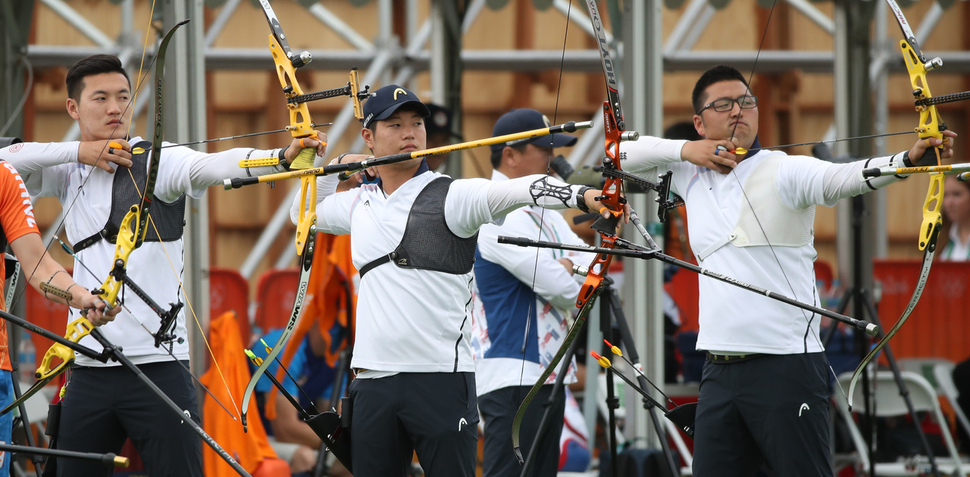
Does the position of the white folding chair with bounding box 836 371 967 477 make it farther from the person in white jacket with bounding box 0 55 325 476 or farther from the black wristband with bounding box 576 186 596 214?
the person in white jacket with bounding box 0 55 325 476

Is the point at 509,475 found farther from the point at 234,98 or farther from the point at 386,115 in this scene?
the point at 234,98

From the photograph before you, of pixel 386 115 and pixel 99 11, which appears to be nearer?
pixel 386 115

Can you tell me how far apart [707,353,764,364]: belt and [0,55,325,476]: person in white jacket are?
1487mm

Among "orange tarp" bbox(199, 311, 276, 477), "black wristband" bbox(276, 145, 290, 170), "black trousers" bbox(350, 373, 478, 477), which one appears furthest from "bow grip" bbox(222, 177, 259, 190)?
"orange tarp" bbox(199, 311, 276, 477)

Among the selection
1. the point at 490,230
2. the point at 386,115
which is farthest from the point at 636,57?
the point at 386,115

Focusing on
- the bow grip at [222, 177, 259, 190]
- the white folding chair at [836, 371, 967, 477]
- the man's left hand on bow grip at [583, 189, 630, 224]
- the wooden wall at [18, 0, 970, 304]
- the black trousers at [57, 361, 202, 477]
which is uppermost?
the wooden wall at [18, 0, 970, 304]

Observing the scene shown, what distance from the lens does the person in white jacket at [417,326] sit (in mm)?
3182

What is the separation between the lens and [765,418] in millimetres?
3279

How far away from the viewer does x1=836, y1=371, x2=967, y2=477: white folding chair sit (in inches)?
209

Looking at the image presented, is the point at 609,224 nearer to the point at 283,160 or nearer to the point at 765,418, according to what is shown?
the point at 765,418

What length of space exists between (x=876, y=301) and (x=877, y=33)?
9.25 feet

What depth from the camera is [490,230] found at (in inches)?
166

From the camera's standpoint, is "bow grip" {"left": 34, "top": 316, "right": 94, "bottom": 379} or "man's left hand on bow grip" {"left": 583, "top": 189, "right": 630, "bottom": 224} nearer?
"man's left hand on bow grip" {"left": 583, "top": 189, "right": 630, "bottom": 224}

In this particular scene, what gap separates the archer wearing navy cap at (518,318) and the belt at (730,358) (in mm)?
662
